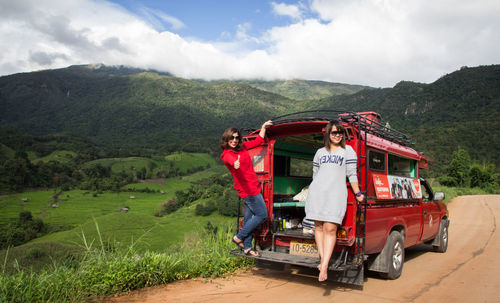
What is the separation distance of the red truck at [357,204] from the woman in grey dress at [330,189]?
0.21 meters

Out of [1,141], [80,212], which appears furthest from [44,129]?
[80,212]

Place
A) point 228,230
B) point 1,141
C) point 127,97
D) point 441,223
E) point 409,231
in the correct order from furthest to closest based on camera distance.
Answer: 1. point 127,97
2. point 1,141
3. point 441,223
4. point 228,230
5. point 409,231

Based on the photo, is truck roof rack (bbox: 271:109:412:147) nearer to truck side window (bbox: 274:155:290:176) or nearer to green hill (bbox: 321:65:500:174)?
truck side window (bbox: 274:155:290:176)

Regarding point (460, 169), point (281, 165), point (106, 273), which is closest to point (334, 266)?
point (281, 165)

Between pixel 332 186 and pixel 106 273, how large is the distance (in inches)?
116

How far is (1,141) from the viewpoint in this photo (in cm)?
11588

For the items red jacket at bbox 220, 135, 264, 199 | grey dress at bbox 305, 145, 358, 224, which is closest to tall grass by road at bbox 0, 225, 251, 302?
red jacket at bbox 220, 135, 264, 199

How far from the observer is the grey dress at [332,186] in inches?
164

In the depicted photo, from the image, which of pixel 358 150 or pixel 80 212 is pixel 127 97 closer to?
pixel 80 212

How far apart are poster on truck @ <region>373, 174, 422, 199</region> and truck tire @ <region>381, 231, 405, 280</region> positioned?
2.01 feet

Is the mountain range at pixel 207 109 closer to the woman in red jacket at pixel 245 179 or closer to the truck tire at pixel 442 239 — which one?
the truck tire at pixel 442 239

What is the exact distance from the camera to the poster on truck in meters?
4.86

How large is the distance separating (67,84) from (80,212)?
151 metres

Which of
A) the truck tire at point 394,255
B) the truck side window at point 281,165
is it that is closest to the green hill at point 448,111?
the truck side window at point 281,165
